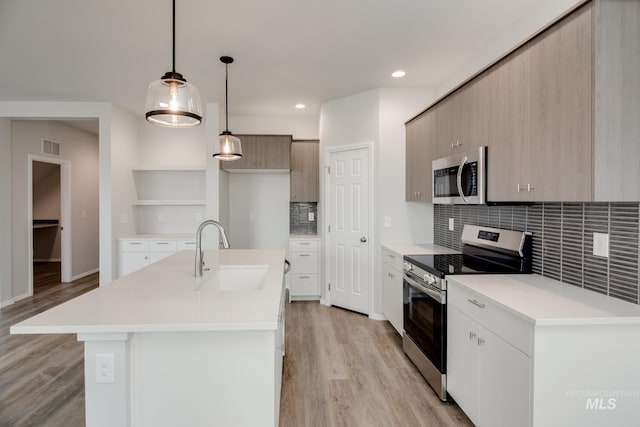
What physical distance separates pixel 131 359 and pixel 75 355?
216 cm

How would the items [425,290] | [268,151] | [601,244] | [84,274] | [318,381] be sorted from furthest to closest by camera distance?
1. [84,274]
2. [268,151]
3. [318,381]
4. [425,290]
5. [601,244]

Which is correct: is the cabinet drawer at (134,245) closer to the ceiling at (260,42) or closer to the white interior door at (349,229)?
the ceiling at (260,42)

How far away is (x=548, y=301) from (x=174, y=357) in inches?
69.0

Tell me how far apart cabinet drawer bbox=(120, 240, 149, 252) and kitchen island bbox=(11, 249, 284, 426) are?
3227 mm

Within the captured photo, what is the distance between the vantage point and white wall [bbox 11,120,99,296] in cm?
450

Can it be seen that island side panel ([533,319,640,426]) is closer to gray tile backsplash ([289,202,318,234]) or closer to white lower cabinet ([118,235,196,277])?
gray tile backsplash ([289,202,318,234])

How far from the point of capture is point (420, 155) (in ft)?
10.8

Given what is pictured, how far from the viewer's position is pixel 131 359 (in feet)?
4.46

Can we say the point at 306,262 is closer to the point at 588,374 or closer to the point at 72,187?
the point at 588,374

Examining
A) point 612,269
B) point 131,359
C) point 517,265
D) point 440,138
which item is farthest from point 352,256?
point 131,359

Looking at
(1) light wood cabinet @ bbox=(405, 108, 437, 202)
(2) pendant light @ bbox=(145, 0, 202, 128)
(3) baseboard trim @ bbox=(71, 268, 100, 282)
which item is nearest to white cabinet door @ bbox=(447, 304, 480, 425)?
(1) light wood cabinet @ bbox=(405, 108, 437, 202)

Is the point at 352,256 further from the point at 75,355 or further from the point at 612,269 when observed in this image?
the point at 75,355

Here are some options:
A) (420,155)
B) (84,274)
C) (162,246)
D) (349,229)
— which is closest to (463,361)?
(420,155)

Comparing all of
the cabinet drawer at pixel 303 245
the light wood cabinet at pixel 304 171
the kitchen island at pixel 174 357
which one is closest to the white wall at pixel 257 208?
A: the light wood cabinet at pixel 304 171
